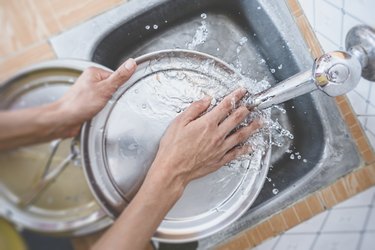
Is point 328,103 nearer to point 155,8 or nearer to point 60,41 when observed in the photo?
point 155,8

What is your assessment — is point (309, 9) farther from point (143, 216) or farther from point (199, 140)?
point (143, 216)

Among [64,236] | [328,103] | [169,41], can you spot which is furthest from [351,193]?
[64,236]

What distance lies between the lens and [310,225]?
50.3 inches

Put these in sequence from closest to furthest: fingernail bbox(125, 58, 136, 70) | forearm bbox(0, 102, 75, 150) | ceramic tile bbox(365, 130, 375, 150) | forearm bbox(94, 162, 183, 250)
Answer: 1. forearm bbox(0, 102, 75, 150)
2. forearm bbox(94, 162, 183, 250)
3. fingernail bbox(125, 58, 136, 70)
4. ceramic tile bbox(365, 130, 375, 150)

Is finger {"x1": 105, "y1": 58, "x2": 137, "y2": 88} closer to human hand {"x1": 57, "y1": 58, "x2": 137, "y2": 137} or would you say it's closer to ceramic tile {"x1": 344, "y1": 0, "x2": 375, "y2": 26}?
human hand {"x1": 57, "y1": 58, "x2": 137, "y2": 137}

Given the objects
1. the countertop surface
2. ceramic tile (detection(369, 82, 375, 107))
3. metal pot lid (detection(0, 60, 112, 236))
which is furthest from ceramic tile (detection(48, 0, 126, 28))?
ceramic tile (detection(369, 82, 375, 107))

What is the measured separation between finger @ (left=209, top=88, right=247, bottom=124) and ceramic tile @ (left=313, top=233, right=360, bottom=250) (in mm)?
570

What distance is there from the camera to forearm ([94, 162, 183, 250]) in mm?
919

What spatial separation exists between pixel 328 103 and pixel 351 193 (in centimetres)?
33

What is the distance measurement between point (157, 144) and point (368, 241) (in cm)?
78

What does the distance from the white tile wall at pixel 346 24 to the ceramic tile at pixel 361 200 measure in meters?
0.17

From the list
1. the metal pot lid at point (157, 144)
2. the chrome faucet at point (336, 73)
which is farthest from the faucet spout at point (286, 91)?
the metal pot lid at point (157, 144)

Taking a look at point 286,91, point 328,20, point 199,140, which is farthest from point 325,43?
point 199,140

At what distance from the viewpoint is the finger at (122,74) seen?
1.01 m
